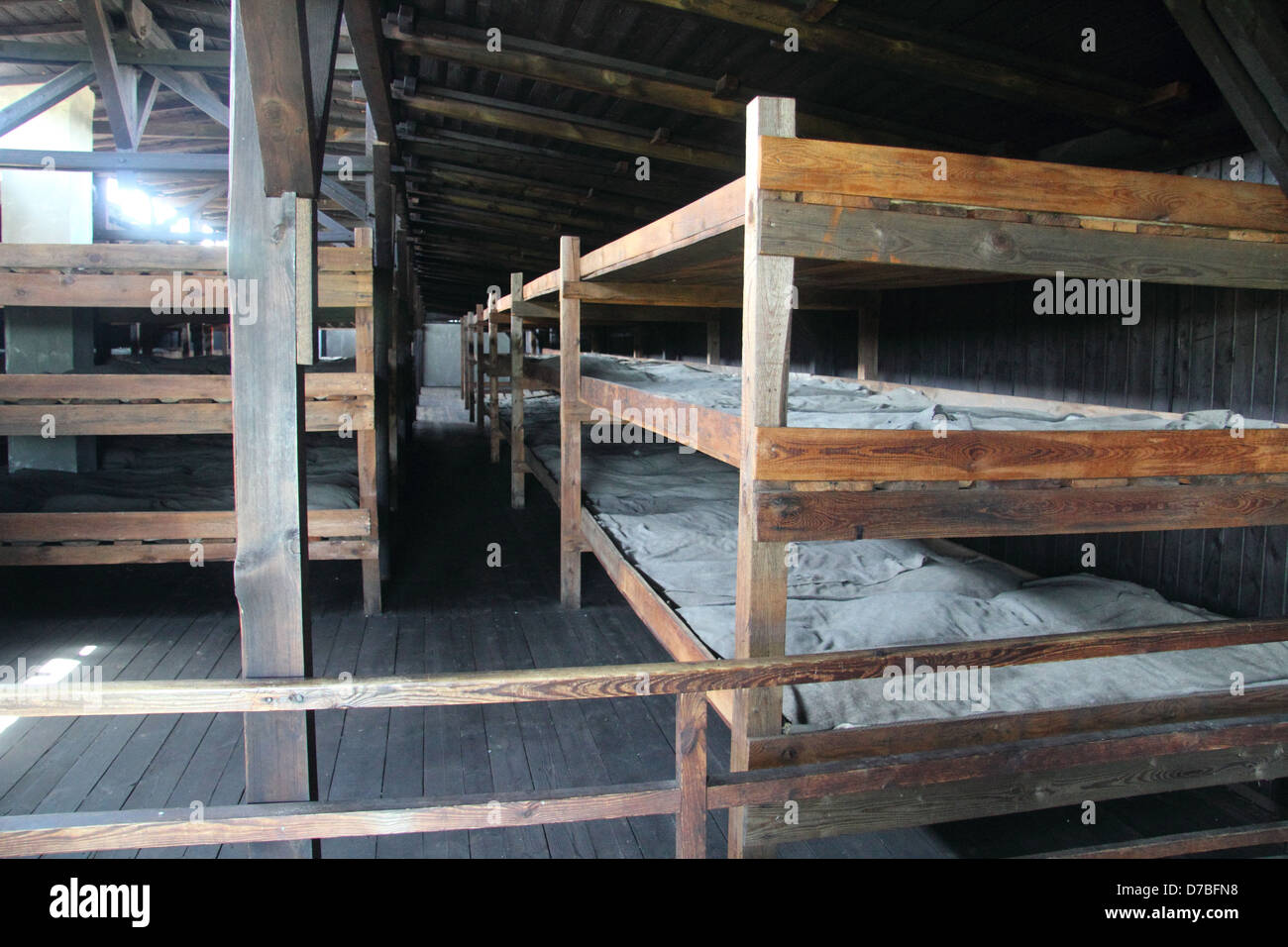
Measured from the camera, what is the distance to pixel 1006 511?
2.34 meters

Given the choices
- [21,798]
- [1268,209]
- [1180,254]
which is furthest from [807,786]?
[21,798]

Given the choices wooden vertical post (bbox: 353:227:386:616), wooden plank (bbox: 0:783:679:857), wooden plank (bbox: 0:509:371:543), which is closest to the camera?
wooden plank (bbox: 0:783:679:857)

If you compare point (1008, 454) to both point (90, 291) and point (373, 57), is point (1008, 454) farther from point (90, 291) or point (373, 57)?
point (373, 57)

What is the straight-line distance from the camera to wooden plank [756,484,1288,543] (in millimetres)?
2201

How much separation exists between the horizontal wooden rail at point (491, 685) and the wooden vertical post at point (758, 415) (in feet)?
0.77

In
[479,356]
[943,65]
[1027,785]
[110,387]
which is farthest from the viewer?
[479,356]

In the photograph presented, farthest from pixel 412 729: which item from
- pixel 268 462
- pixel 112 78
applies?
pixel 112 78

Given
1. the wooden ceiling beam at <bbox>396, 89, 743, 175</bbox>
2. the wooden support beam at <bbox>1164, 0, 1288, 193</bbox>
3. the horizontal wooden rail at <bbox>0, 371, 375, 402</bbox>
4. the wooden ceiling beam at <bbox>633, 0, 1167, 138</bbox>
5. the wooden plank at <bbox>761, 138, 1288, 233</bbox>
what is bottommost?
the horizontal wooden rail at <bbox>0, 371, 375, 402</bbox>

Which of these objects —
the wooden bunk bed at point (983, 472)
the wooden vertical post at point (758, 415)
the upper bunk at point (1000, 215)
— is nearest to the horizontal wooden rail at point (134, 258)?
the wooden bunk bed at point (983, 472)

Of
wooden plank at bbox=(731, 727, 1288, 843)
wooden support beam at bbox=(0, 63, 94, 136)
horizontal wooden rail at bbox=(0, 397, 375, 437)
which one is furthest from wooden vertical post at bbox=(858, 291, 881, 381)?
wooden support beam at bbox=(0, 63, 94, 136)

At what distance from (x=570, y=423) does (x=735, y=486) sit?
4.60ft

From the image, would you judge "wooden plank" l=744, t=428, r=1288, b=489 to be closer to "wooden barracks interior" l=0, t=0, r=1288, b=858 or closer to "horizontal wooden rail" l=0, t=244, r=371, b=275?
"wooden barracks interior" l=0, t=0, r=1288, b=858

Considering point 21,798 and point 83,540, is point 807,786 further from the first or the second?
point 83,540

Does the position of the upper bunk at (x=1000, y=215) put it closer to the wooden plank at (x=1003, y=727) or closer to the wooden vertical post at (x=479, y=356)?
the wooden plank at (x=1003, y=727)
